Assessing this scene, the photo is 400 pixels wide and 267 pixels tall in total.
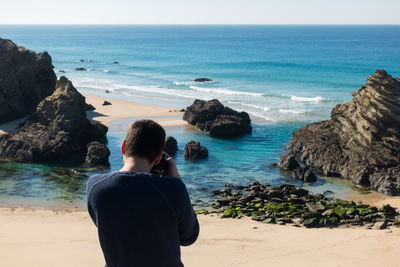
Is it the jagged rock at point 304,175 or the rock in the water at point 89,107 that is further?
the rock in the water at point 89,107

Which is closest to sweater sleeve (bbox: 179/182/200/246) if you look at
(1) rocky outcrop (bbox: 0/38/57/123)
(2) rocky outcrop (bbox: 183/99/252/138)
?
(2) rocky outcrop (bbox: 183/99/252/138)

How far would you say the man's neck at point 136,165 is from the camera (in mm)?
3113

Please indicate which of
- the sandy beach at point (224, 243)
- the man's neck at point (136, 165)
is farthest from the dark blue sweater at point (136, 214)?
the sandy beach at point (224, 243)

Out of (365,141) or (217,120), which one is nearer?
(365,141)

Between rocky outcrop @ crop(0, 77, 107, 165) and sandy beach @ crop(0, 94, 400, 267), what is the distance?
799 cm

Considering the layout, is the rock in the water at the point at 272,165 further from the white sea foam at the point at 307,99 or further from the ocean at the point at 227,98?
the white sea foam at the point at 307,99

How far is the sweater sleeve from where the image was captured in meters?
3.05

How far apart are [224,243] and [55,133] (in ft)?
54.5

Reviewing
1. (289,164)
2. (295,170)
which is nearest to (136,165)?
(295,170)

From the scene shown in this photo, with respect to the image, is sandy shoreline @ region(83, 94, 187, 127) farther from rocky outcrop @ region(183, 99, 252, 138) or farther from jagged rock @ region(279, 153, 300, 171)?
jagged rock @ region(279, 153, 300, 171)

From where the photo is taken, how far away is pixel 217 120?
32.8m

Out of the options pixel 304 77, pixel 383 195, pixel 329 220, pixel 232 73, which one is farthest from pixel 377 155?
pixel 232 73

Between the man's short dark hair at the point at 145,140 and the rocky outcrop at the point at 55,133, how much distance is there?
2315cm

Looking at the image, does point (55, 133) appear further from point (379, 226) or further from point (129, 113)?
point (379, 226)
